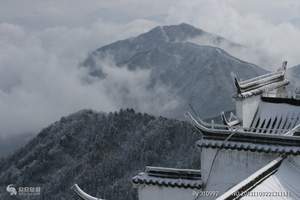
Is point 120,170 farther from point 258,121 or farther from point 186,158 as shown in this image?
point 258,121

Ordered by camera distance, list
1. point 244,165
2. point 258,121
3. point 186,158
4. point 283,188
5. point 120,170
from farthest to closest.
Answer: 1. point 120,170
2. point 186,158
3. point 258,121
4. point 244,165
5. point 283,188

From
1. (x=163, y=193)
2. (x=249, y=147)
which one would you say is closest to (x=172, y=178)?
(x=163, y=193)

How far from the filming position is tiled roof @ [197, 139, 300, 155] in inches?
830

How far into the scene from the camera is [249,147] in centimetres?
2236

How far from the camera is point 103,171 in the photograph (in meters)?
193

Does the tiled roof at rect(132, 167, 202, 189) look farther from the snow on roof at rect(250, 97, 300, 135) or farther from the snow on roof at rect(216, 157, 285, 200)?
the snow on roof at rect(250, 97, 300, 135)

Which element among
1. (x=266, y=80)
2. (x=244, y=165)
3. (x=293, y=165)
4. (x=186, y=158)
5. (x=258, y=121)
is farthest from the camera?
(x=186, y=158)

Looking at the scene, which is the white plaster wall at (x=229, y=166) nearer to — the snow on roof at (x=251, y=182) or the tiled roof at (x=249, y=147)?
the tiled roof at (x=249, y=147)

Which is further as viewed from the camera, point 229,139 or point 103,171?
point 103,171

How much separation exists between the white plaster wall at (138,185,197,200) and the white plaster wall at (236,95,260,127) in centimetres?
706

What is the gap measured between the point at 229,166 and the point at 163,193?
350cm

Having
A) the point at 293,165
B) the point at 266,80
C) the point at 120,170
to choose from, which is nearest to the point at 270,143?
the point at 293,165

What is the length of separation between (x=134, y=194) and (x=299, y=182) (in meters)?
138

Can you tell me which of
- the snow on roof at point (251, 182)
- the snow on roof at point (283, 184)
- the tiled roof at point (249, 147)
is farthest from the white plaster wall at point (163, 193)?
the snow on roof at point (283, 184)
